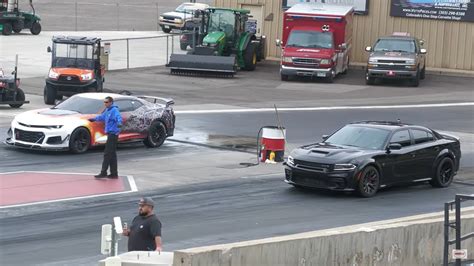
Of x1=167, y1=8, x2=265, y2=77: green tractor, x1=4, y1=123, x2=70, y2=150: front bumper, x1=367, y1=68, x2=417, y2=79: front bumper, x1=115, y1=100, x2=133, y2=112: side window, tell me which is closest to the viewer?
x1=4, y1=123, x2=70, y2=150: front bumper

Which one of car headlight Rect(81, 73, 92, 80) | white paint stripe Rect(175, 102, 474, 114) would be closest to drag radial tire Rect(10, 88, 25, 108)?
car headlight Rect(81, 73, 92, 80)

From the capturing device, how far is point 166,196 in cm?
1980

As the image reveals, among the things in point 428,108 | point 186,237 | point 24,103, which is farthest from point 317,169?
point 428,108

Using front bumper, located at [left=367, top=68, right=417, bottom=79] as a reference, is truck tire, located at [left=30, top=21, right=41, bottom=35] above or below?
above

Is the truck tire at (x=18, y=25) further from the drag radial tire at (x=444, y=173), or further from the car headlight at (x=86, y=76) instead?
the drag radial tire at (x=444, y=173)

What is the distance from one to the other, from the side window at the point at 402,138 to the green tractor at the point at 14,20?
119 ft

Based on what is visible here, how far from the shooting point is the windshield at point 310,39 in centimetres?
4288

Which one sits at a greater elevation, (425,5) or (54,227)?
(425,5)

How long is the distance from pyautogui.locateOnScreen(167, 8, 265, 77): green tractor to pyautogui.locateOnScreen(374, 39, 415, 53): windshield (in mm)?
5605

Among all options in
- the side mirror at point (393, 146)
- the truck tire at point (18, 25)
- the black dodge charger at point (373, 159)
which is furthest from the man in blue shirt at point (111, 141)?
the truck tire at point (18, 25)

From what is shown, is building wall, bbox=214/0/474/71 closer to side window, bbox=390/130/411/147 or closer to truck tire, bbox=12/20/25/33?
truck tire, bbox=12/20/25/33

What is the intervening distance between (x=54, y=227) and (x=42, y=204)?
80.0 inches

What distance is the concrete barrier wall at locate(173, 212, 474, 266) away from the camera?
36.7ft

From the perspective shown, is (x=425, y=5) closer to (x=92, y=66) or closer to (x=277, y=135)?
(x=92, y=66)
